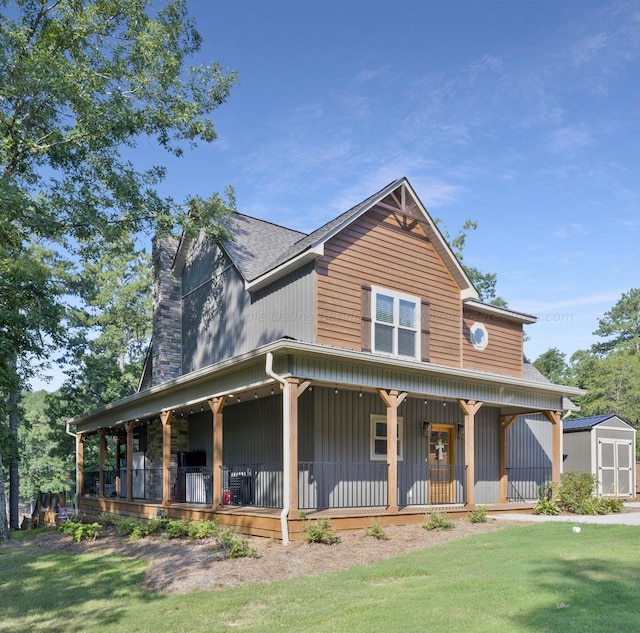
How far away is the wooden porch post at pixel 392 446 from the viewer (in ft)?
40.3

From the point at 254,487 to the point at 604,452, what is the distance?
1189cm

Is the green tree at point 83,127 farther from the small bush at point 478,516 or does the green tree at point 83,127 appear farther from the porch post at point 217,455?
the small bush at point 478,516

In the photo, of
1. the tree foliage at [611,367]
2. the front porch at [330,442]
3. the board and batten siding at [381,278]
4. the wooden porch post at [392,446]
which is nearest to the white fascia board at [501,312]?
the board and batten siding at [381,278]

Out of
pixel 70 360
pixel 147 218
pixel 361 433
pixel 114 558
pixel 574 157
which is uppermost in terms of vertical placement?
pixel 574 157

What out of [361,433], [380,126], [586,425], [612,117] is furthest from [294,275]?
[586,425]

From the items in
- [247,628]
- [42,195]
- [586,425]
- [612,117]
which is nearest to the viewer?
[247,628]

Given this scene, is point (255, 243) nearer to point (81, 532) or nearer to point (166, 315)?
point (166, 315)

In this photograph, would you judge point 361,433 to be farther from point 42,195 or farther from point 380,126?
point 42,195

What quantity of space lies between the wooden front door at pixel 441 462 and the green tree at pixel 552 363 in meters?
37.2

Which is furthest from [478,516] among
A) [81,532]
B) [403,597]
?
[81,532]

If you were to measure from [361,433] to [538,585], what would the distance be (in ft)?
25.0

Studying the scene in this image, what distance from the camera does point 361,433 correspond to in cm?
1440

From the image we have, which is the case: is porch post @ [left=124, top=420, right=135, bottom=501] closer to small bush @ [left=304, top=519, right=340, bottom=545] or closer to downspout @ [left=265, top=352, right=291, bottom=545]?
downspout @ [left=265, top=352, right=291, bottom=545]

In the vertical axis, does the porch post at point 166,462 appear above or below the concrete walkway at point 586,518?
above
